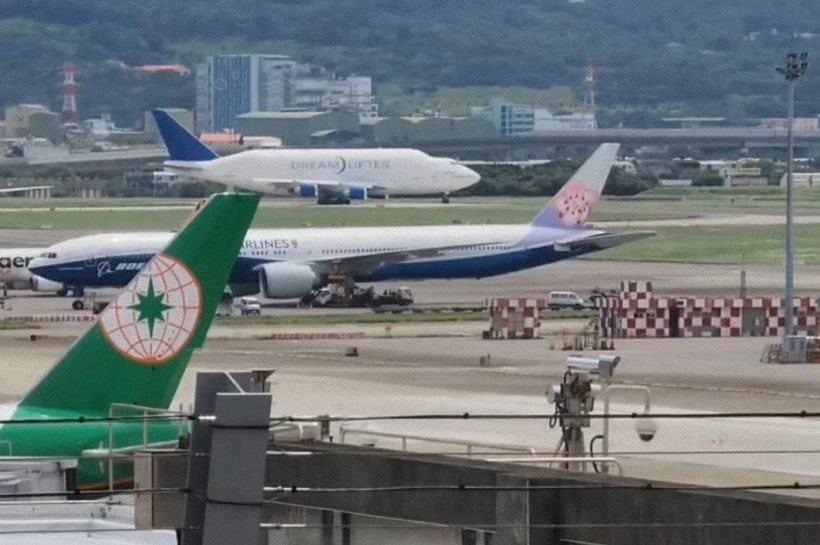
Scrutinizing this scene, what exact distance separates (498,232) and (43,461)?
5881 cm

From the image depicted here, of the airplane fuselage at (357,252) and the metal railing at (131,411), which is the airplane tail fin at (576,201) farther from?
the metal railing at (131,411)

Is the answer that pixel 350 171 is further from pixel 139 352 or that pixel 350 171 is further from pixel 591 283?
pixel 139 352

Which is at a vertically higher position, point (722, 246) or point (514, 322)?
point (722, 246)

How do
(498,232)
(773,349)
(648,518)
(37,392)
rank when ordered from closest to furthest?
(648,518) → (37,392) → (773,349) → (498,232)

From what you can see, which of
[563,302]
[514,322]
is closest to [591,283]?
[563,302]

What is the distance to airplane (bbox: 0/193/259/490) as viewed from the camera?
2080cm

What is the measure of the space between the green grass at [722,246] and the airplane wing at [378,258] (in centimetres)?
2284

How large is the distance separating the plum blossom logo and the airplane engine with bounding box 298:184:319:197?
237 ft

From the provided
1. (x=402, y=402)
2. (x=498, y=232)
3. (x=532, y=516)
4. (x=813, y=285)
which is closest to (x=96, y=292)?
(x=498, y=232)

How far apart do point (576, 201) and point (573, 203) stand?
0.13 metres

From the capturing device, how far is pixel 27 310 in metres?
72.8

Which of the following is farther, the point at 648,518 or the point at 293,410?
the point at 293,410

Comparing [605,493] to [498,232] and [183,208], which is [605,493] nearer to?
[498,232]

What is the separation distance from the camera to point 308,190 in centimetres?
15038
